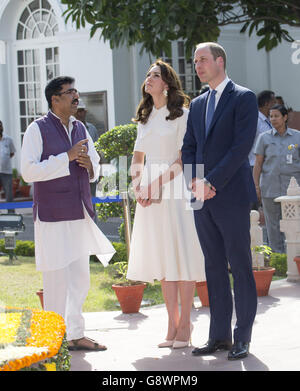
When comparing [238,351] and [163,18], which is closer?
[238,351]

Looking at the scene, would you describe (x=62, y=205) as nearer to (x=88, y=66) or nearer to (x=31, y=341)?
(x=31, y=341)

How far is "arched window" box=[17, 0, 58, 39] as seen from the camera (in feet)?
59.2

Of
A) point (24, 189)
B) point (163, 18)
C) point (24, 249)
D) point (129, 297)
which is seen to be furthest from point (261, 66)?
point (129, 297)

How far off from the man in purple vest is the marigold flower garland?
1.24 meters

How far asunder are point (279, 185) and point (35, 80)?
35.3 feet

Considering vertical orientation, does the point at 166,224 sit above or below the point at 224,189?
below

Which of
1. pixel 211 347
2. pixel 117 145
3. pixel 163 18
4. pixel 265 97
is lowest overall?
pixel 211 347

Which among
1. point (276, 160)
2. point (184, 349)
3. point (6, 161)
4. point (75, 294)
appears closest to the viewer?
point (184, 349)

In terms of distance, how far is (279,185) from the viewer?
362 inches

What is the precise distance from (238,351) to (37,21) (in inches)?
572

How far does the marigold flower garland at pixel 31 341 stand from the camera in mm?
3408

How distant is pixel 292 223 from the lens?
27.7ft

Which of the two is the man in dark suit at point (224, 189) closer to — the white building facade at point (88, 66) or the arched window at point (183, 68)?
the white building facade at point (88, 66)

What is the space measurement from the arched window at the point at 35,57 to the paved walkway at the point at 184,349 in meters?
11.8
